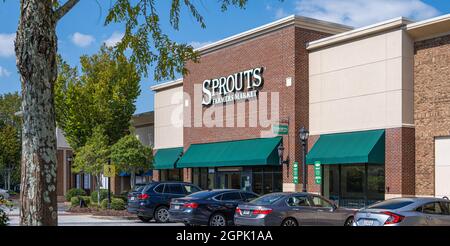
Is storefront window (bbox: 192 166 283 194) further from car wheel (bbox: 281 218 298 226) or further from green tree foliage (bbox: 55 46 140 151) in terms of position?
car wheel (bbox: 281 218 298 226)

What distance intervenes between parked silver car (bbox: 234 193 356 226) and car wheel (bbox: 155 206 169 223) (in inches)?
259

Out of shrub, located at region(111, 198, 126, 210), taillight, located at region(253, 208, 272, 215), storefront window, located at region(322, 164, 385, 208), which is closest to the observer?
taillight, located at region(253, 208, 272, 215)

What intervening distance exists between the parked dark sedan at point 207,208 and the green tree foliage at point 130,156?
13392 millimetres

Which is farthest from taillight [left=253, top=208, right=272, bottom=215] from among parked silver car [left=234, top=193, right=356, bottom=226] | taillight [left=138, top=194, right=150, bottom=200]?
taillight [left=138, top=194, right=150, bottom=200]

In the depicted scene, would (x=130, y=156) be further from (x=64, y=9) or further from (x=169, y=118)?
(x=64, y=9)

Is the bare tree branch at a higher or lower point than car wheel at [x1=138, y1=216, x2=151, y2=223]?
higher

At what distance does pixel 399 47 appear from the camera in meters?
26.5

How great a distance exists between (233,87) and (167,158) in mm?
9007

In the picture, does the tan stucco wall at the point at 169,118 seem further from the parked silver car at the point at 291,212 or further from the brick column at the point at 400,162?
the parked silver car at the point at 291,212

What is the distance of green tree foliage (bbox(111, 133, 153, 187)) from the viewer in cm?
3438

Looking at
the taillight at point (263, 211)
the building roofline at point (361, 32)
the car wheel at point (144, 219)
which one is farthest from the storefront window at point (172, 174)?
the taillight at point (263, 211)

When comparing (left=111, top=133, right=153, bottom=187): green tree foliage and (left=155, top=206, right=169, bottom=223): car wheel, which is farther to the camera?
(left=111, top=133, right=153, bottom=187): green tree foliage
